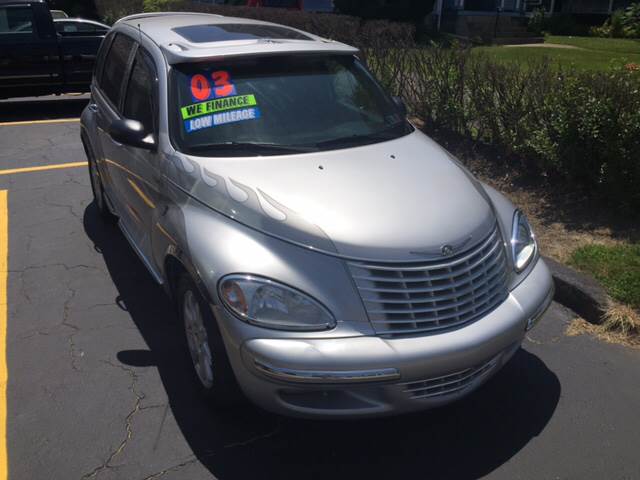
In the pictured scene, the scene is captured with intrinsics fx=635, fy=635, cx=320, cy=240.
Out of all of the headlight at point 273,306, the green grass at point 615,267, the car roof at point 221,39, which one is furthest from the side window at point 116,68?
the green grass at point 615,267

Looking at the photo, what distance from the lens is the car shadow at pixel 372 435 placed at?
301 cm

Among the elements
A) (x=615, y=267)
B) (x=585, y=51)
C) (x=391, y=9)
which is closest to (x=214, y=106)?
(x=615, y=267)

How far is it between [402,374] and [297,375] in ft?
1.48

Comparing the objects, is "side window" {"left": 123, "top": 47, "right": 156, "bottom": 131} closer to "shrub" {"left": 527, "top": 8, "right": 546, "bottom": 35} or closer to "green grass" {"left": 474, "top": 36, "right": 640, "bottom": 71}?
"green grass" {"left": 474, "top": 36, "right": 640, "bottom": 71}

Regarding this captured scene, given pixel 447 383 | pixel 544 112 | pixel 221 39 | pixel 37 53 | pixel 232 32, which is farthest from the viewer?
pixel 37 53

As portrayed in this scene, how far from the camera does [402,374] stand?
2715 mm

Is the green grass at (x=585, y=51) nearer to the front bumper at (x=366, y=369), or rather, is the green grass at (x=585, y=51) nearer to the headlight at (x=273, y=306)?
the front bumper at (x=366, y=369)

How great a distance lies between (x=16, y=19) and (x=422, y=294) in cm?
954

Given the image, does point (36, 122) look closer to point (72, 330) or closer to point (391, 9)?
point (72, 330)

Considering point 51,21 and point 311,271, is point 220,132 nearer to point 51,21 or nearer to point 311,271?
point 311,271

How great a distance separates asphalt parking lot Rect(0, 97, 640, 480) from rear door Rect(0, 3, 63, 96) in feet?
21.5

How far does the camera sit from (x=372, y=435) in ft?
10.6

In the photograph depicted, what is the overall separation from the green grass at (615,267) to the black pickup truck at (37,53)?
8.77m

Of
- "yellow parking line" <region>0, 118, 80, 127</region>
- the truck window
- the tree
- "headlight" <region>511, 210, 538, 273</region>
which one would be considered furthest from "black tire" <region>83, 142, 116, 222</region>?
the tree
